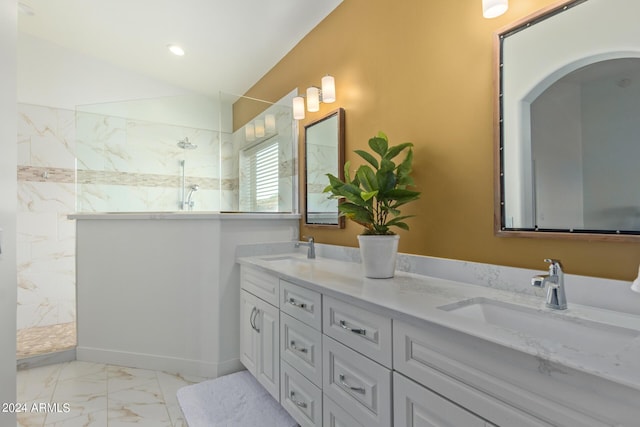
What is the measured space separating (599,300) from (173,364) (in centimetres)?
263

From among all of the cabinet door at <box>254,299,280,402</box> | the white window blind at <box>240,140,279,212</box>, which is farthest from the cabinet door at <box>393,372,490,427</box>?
the white window blind at <box>240,140,279,212</box>

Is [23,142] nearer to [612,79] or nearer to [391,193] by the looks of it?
[391,193]

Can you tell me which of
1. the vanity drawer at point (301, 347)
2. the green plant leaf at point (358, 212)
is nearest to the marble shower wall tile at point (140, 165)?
the vanity drawer at point (301, 347)

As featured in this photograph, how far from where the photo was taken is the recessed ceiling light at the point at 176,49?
321 cm

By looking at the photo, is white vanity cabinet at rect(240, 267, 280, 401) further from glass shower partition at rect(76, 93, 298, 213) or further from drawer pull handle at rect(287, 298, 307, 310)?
glass shower partition at rect(76, 93, 298, 213)

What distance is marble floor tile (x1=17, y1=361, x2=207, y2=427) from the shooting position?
185 centimetres

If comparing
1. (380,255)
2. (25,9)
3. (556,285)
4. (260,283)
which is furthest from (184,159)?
(556,285)

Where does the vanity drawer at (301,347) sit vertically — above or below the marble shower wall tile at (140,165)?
below

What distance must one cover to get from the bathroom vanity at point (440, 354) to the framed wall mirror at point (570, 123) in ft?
0.82

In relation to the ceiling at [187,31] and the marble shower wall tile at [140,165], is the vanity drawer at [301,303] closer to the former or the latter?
the marble shower wall tile at [140,165]

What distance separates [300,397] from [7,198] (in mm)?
1527

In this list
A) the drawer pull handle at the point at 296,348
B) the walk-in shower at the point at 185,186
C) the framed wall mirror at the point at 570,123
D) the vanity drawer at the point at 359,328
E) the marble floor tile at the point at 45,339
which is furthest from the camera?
the walk-in shower at the point at 185,186

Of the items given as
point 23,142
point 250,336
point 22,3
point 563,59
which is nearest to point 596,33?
point 563,59

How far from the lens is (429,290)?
1.30m
